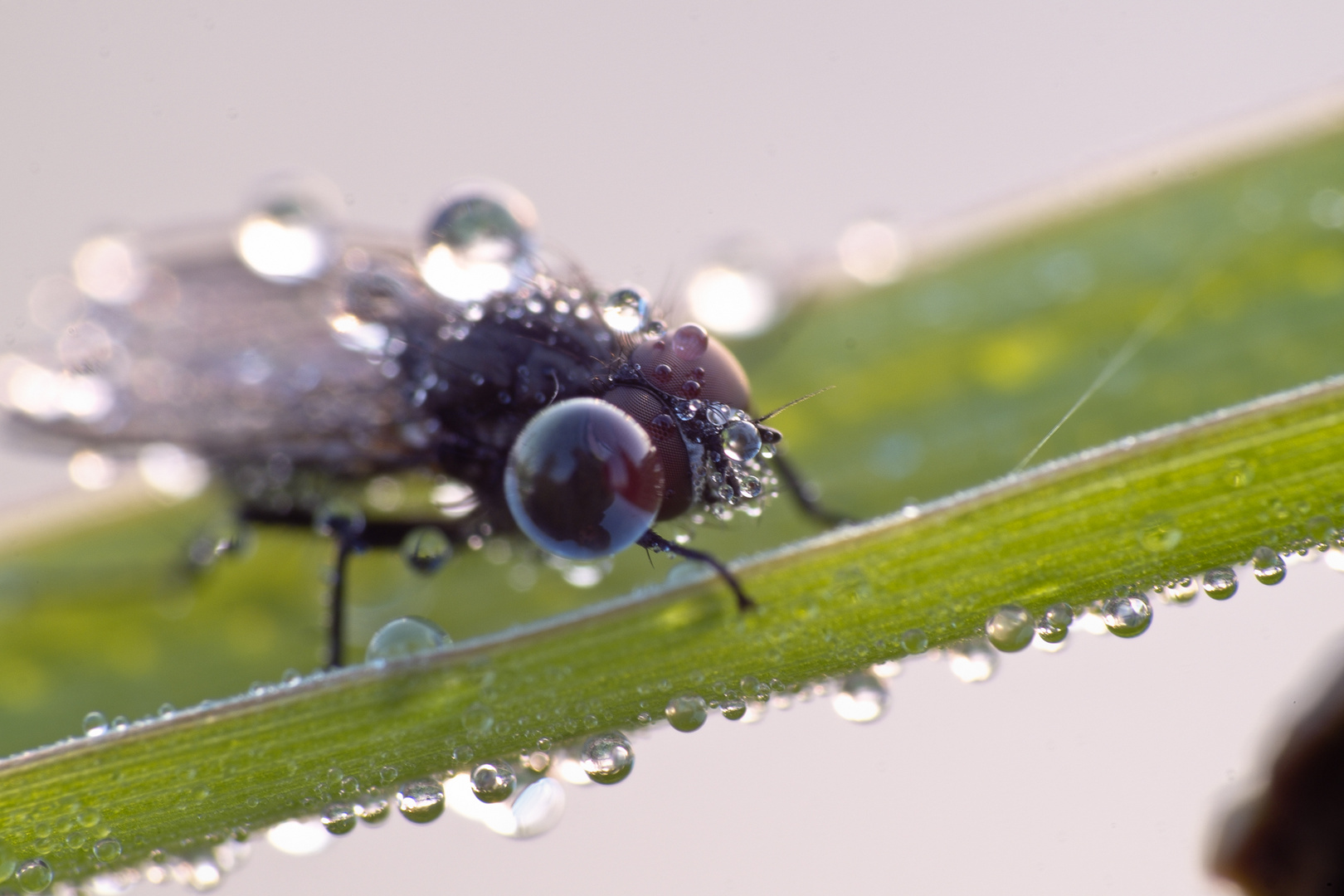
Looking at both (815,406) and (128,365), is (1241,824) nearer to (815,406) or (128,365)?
(815,406)

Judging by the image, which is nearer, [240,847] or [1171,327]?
[240,847]

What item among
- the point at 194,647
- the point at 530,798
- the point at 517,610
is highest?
the point at 530,798

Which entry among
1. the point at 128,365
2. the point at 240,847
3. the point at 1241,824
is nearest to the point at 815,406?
the point at 1241,824

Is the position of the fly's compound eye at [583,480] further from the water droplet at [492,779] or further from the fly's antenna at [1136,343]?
the fly's antenna at [1136,343]

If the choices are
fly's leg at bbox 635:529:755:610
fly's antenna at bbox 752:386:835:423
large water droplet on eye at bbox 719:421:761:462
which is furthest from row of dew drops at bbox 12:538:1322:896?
fly's antenna at bbox 752:386:835:423

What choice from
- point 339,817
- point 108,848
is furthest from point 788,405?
point 108,848

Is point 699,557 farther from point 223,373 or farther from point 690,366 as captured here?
point 223,373
